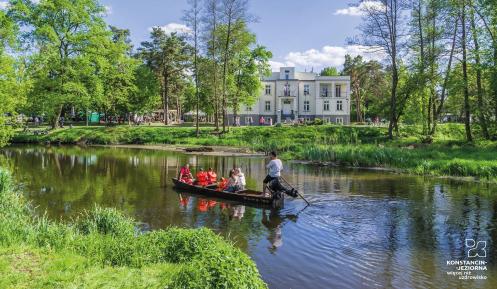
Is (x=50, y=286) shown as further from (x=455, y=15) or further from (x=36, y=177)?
(x=455, y=15)

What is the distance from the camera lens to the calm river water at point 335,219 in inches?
409

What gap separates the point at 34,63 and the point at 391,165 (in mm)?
41938

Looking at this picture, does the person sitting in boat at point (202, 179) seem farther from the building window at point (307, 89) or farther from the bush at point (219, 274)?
the building window at point (307, 89)

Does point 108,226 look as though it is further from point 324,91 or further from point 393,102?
point 324,91

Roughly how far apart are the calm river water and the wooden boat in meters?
0.55

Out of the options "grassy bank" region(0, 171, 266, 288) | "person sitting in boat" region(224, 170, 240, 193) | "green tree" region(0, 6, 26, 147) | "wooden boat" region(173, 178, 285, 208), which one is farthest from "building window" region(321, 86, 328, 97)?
"grassy bank" region(0, 171, 266, 288)

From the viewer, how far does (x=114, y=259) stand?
335 inches

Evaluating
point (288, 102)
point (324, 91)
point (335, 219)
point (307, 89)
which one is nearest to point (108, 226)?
point (335, 219)

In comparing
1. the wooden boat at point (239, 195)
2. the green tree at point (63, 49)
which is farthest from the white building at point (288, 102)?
the wooden boat at point (239, 195)

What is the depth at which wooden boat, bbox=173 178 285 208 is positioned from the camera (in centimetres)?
1753

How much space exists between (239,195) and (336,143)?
2361 cm

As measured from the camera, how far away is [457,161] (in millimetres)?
26016

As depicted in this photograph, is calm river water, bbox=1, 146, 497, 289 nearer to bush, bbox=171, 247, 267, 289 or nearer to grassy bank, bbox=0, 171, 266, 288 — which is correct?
grassy bank, bbox=0, 171, 266, 288

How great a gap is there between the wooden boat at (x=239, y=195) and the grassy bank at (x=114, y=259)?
735 cm
